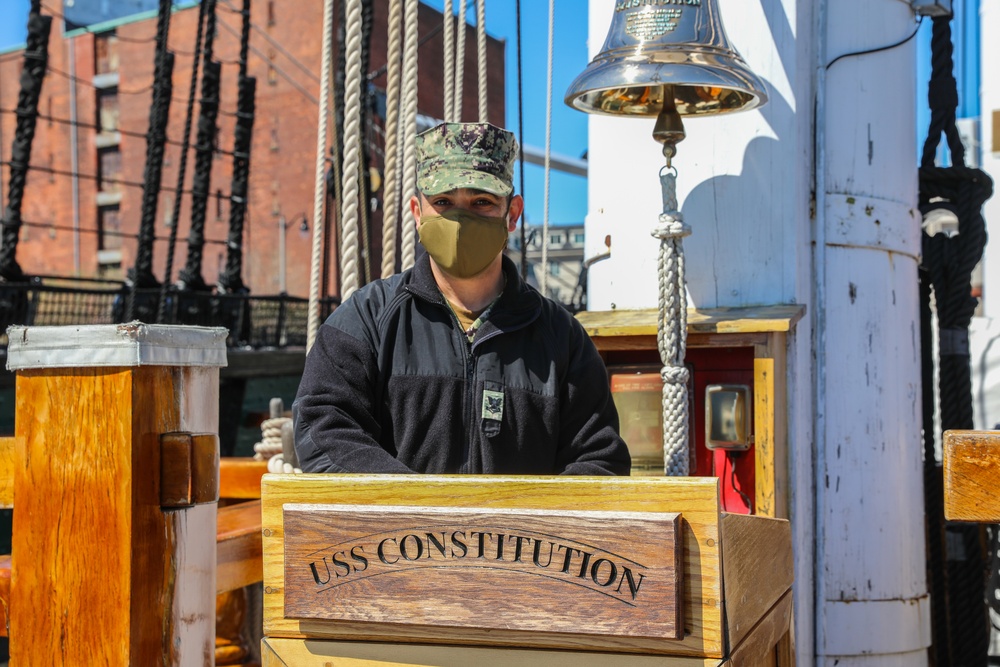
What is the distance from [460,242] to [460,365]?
0.91ft

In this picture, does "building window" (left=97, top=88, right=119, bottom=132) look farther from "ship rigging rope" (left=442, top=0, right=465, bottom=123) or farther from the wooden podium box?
the wooden podium box

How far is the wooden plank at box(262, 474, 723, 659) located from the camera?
1666mm

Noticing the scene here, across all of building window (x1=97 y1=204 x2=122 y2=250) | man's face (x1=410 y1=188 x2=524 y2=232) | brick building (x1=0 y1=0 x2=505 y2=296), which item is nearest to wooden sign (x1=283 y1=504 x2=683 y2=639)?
man's face (x1=410 y1=188 x2=524 y2=232)

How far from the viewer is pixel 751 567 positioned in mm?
1871

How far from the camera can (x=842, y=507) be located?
375cm

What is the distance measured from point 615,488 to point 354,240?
171 centimetres

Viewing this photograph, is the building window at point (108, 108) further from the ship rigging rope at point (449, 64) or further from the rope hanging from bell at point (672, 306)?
the rope hanging from bell at point (672, 306)

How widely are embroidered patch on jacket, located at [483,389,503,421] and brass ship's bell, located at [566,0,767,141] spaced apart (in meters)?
1.32

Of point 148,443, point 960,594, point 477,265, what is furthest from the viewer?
point 960,594

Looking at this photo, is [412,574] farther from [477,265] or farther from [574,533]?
[477,265]

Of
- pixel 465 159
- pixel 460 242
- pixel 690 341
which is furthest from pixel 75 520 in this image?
pixel 690 341

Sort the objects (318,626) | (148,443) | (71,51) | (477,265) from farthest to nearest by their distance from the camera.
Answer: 1. (71,51)
2. (477,265)
3. (148,443)
4. (318,626)

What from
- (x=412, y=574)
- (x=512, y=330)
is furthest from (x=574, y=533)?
(x=512, y=330)

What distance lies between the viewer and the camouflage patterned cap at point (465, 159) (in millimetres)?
2469
